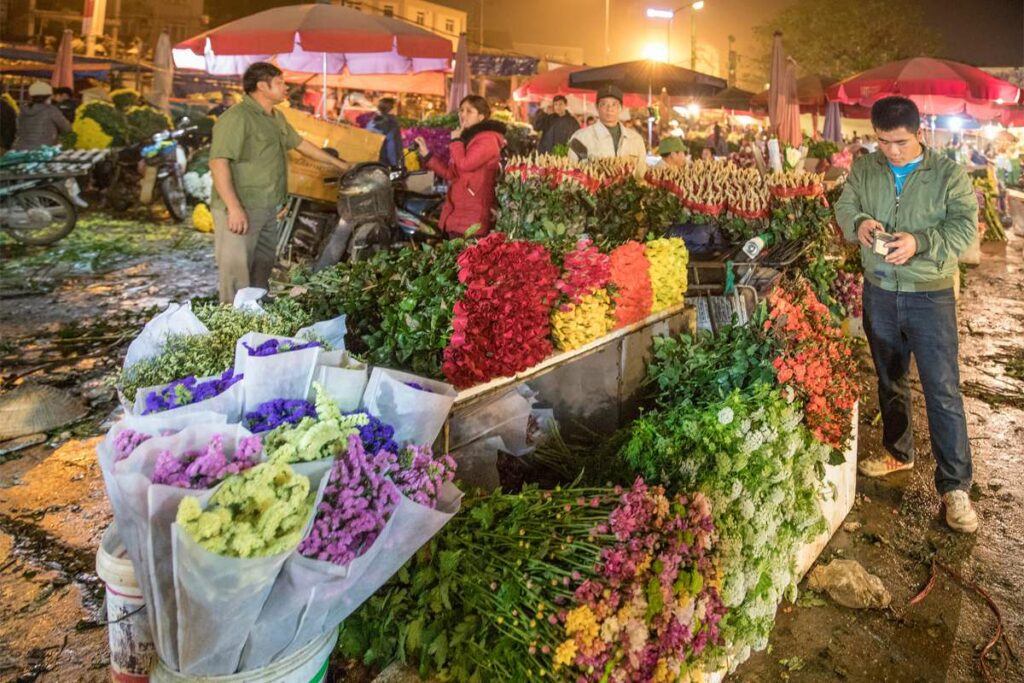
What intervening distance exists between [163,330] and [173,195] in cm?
1101

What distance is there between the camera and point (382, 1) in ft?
168

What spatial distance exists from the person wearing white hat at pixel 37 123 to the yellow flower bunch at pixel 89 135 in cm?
33

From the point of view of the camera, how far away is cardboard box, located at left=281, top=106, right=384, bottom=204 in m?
7.05

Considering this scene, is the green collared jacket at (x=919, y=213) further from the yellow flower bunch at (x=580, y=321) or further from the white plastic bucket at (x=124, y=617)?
the white plastic bucket at (x=124, y=617)

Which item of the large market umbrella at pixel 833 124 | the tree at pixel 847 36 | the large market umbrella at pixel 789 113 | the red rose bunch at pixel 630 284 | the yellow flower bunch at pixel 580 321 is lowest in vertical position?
the yellow flower bunch at pixel 580 321

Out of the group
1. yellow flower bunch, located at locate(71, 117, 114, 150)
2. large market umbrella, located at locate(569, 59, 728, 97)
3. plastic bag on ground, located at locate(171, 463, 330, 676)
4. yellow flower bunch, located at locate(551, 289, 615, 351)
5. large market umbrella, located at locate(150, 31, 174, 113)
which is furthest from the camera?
large market umbrella, located at locate(150, 31, 174, 113)

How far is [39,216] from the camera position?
32.7 ft

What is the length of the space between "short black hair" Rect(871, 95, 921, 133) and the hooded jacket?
546 inches

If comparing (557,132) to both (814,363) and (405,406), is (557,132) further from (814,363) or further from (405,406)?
(405,406)

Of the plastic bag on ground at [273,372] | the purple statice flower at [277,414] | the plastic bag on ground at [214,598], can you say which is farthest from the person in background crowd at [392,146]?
the plastic bag on ground at [214,598]

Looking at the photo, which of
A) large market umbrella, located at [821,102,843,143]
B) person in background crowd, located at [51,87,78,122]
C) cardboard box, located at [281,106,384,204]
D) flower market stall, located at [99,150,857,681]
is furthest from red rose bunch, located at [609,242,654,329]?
large market umbrella, located at [821,102,843,143]

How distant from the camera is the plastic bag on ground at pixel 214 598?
1.60m

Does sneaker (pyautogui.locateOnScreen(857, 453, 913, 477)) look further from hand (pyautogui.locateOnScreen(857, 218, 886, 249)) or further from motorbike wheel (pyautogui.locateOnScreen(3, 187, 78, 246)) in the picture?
motorbike wheel (pyautogui.locateOnScreen(3, 187, 78, 246))

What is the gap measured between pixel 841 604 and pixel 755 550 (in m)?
0.96
